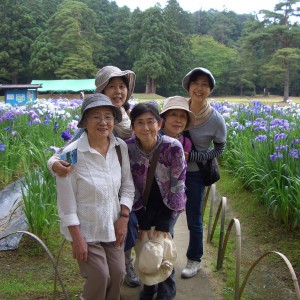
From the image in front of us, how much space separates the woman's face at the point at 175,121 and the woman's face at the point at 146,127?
246 mm

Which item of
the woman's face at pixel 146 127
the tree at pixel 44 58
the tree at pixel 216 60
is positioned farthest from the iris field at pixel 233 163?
the tree at pixel 216 60

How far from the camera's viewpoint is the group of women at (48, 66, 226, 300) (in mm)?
1912

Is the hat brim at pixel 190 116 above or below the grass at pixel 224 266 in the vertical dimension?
above

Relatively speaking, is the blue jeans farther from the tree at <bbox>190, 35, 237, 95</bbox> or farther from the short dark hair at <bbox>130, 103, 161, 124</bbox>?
the tree at <bbox>190, 35, 237, 95</bbox>

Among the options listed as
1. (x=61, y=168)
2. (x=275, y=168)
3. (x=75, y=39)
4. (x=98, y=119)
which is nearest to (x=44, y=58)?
(x=75, y=39)

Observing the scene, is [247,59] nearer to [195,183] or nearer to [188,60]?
[188,60]

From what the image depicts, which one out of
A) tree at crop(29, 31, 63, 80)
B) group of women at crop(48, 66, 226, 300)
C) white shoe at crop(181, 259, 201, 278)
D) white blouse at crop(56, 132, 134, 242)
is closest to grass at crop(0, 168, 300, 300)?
Result: white shoe at crop(181, 259, 201, 278)

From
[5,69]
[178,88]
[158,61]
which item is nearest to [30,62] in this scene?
[5,69]

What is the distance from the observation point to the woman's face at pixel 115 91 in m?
2.36

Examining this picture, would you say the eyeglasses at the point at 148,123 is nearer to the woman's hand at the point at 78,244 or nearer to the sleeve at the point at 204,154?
the sleeve at the point at 204,154

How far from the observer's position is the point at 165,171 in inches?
87.0

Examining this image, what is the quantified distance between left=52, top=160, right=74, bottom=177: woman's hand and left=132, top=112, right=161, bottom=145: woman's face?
456 mm

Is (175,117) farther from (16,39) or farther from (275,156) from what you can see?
(16,39)

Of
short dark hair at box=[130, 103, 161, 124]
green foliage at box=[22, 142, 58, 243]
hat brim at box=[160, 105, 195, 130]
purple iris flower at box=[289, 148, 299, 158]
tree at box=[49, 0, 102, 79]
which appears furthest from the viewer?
tree at box=[49, 0, 102, 79]
